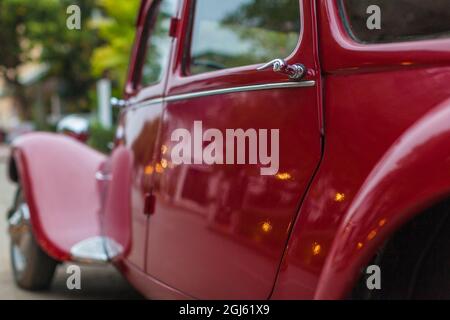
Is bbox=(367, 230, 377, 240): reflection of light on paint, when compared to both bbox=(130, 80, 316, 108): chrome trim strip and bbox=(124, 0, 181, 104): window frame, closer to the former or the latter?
bbox=(130, 80, 316, 108): chrome trim strip

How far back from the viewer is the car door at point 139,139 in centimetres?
290

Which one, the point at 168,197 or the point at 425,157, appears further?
the point at 168,197

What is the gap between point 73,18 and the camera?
3.15 meters

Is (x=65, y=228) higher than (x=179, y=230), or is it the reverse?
(x=179, y=230)

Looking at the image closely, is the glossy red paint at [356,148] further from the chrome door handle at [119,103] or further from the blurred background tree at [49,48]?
the blurred background tree at [49,48]

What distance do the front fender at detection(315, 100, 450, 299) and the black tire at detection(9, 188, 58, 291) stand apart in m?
2.63

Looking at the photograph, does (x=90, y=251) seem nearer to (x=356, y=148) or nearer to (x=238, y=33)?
(x=238, y=33)

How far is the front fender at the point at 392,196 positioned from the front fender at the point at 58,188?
2.24 m

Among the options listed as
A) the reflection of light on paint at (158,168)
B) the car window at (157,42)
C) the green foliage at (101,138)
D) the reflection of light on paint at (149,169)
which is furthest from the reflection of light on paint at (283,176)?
the green foliage at (101,138)

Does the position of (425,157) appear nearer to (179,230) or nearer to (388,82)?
(388,82)

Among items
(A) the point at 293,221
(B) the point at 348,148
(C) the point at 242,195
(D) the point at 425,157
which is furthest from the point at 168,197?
(D) the point at 425,157

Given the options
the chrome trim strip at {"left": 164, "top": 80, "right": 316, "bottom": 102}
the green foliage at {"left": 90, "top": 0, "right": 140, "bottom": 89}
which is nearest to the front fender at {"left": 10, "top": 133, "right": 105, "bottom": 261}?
the chrome trim strip at {"left": 164, "top": 80, "right": 316, "bottom": 102}
